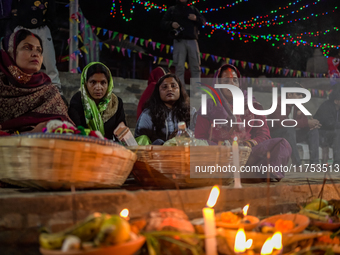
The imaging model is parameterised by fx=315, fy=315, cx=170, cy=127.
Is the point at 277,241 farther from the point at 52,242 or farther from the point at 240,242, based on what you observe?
the point at 52,242

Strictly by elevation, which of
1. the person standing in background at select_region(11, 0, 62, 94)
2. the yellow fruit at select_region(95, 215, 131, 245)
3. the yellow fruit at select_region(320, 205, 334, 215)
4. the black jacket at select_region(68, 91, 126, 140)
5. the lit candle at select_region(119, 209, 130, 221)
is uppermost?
the person standing in background at select_region(11, 0, 62, 94)

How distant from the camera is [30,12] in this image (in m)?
4.15

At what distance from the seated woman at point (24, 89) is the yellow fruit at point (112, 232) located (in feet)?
4.91

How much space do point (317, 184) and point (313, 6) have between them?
595 cm

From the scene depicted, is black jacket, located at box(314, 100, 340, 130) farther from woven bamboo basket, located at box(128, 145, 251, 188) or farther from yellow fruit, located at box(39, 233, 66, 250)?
yellow fruit, located at box(39, 233, 66, 250)

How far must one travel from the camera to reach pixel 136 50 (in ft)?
28.0

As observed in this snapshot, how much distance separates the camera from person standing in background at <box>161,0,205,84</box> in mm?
5469

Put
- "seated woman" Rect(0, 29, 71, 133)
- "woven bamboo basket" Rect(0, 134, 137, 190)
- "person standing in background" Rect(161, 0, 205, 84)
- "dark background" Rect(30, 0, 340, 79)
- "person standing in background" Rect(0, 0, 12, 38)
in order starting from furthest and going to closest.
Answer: "dark background" Rect(30, 0, 340, 79), "person standing in background" Rect(161, 0, 205, 84), "person standing in background" Rect(0, 0, 12, 38), "seated woman" Rect(0, 29, 71, 133), "woven bamboo basket" Rect(0, 134, 137, 190)

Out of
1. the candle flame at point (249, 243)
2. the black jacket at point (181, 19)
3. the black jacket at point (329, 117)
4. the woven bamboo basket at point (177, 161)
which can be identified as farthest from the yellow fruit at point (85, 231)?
the black jacket at point (329, 117)

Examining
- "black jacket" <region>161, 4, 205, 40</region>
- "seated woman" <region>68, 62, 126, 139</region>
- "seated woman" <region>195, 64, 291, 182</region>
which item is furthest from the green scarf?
"black jacket" <region>161, 4, 205, 40</region>

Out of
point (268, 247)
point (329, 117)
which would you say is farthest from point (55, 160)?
point (329, 117)

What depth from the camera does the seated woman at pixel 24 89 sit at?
7.35 feet

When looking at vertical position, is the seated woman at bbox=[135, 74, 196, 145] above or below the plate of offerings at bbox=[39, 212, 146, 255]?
above

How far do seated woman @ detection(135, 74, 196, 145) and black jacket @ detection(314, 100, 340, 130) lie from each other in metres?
3.04
